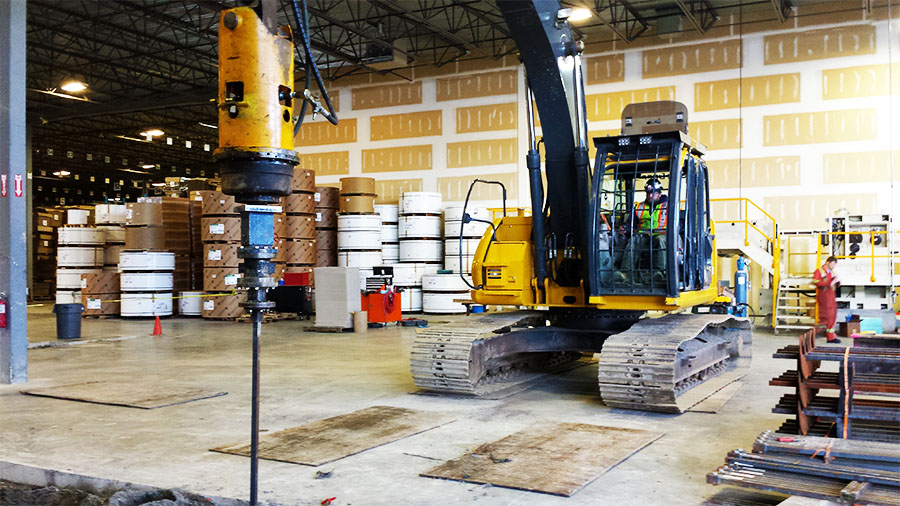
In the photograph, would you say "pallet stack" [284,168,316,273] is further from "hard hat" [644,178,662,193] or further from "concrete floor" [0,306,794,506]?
"hard hat" [644,178,662,193]

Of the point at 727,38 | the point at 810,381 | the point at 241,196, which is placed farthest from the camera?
the point at 727,38

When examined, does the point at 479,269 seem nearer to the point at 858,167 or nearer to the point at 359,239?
the point at 359,239

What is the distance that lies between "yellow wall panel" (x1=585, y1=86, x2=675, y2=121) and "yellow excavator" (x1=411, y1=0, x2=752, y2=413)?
1263 cm

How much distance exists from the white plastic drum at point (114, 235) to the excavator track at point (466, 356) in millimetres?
17340

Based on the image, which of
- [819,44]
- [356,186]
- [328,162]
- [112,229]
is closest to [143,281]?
[112,229]

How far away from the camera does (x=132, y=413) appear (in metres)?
8.53

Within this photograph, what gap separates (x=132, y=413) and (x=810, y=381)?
664 cm

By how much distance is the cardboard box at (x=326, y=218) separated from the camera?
2325 centimetres

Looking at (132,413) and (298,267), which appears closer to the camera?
(132,413)

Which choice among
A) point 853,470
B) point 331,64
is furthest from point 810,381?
point 331,64

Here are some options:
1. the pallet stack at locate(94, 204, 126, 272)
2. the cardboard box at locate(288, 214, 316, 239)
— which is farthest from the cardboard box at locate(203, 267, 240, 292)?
the pallet stack at locate(94, 204, 126, 272)

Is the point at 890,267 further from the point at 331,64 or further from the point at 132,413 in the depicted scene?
the point at 331,64

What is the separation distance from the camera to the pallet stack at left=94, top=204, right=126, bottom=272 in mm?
24344

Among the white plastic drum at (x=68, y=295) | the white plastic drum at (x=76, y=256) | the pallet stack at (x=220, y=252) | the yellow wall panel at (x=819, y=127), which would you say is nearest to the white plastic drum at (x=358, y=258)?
the pallet stack at (x=220, y=252)
